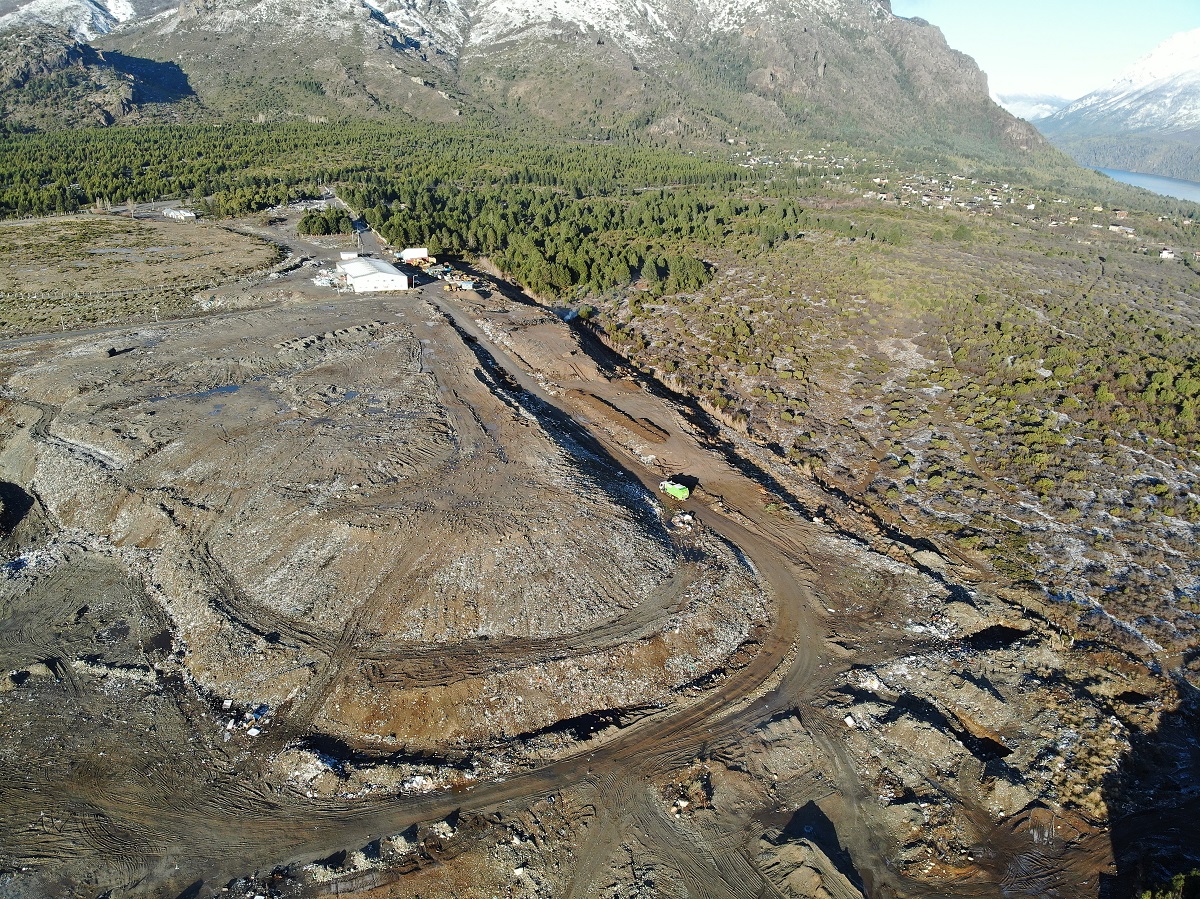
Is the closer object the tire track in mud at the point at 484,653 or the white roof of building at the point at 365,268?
the tire track in mud at the point at 484,653

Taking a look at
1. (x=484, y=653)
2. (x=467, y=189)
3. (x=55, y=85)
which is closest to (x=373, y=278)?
(x=484, y=653)

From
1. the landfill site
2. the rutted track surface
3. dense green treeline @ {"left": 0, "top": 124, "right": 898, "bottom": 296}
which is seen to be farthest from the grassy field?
the landfill site

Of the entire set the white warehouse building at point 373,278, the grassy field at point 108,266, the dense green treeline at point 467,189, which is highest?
the dense green treeline at point 467,189

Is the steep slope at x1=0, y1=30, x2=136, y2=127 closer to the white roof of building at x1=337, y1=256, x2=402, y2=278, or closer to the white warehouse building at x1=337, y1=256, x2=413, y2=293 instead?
the white roof of building at x1=337, y1=256, x2=402, y2=278

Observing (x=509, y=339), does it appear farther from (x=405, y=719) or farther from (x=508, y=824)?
(x=508, y=824)

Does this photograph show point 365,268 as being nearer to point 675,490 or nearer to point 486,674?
point 675,490

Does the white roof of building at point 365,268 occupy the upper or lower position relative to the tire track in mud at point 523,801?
upper

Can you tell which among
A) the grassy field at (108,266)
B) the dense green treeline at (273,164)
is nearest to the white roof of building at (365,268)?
the grassy field at (108,266)

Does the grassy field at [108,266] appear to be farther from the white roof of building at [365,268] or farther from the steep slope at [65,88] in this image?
the steep slope at [65,88]

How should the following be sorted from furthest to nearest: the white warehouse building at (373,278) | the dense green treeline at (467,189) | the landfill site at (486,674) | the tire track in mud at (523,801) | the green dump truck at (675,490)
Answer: the dense green treeline at (467,189) < the white warehouse building at (373,278) < the green dump truck at (675,490) < the landfill site at (486,674) < the tire track in mud at (523,801)
